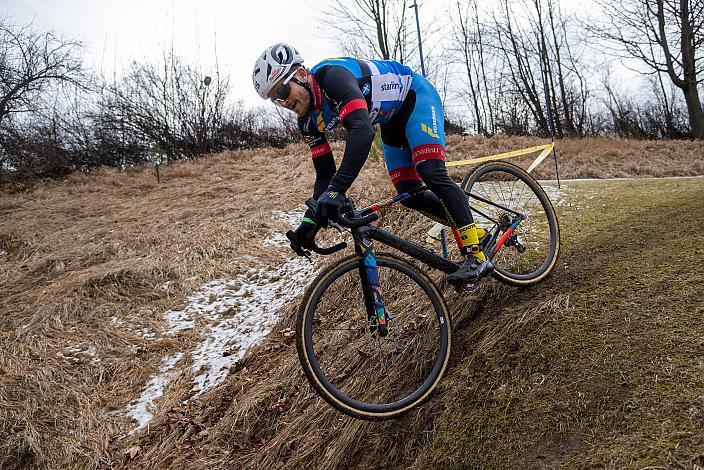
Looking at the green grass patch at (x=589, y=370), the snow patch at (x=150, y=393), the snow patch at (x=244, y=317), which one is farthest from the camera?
the snow patch at (x=244, y=317)

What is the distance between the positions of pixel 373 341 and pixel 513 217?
5.15ft

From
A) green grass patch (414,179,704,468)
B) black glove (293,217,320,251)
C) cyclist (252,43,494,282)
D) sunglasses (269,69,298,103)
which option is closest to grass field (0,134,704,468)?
green grass patch (414,179,704,468)

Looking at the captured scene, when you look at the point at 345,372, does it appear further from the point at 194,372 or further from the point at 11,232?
the point at 11,232

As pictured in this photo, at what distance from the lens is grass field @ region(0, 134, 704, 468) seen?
2316mm

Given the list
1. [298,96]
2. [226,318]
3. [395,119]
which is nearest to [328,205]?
[298,96]

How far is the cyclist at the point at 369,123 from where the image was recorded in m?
2.61

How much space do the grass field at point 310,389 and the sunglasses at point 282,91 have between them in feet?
6.47

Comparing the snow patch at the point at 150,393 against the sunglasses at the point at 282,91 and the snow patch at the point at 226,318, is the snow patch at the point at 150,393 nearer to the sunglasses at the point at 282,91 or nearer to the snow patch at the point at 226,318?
the snow patch at the point at 226,318

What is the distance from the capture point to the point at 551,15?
76.4ft

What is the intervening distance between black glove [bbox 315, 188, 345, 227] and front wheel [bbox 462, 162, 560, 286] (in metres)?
1.45

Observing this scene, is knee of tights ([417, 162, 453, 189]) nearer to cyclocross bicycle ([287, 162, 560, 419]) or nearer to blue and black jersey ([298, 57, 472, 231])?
blue and black jersey ([298, 57, 472, 231])

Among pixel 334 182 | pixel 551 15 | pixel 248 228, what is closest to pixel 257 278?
pixel 248 228

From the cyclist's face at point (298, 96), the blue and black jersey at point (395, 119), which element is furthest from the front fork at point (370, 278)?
the cyclist's face at point (298, 96)

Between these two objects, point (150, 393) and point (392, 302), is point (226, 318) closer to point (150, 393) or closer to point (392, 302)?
point (150, 393)
